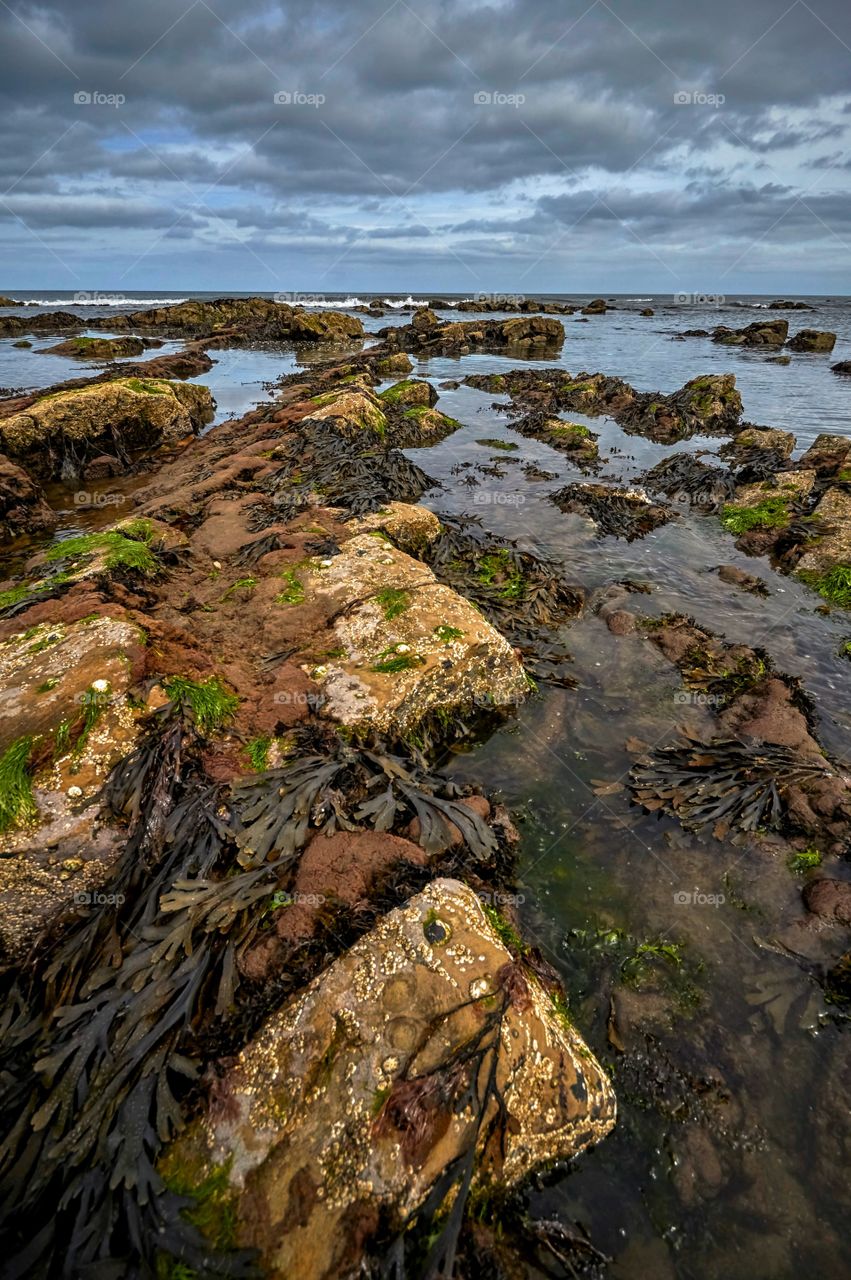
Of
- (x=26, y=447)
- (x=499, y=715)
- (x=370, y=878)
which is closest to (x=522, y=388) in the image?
(x=26, y=447)

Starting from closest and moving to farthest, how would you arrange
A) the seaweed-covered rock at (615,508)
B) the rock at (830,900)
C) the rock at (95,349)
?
the rock at (830,900), the seaweed-covered rock at (615,508), the rock at (95,349)

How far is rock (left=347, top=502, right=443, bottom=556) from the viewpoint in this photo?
8381 millimetres

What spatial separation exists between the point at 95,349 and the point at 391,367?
705 inches

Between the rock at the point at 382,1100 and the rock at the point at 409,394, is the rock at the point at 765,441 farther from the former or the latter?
the rock at the point at 382,1100

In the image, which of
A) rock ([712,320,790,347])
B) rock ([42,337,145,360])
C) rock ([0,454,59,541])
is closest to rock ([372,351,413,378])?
rock ([42,337,145,360])

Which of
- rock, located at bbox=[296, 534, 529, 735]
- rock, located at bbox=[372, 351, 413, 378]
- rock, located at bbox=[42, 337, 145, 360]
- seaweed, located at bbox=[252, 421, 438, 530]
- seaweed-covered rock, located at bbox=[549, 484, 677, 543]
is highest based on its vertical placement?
rock, located at bbox=[42, 337, 145, 360]

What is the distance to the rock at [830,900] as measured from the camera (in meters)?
3.81

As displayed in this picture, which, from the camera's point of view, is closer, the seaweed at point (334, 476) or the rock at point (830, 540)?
the rock at point (830, 540)

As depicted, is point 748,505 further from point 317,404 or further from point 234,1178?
point 234,1178

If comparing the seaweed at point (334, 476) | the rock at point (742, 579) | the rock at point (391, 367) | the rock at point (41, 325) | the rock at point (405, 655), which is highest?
the rock at point (41, 325)

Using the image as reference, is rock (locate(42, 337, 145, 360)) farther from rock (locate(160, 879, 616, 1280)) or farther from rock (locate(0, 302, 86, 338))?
rock (locate(160, 879, 616, 1280))

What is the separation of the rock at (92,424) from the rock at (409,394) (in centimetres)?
636

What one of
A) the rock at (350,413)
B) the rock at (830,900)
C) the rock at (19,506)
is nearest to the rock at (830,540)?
the rock at (830,900)

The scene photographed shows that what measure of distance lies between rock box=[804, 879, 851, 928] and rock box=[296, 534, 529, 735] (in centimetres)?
277
